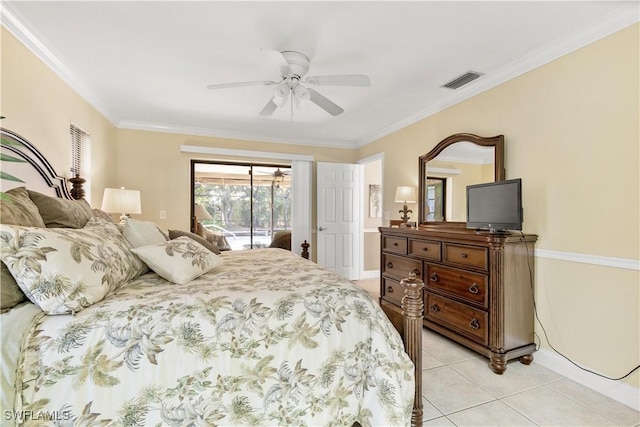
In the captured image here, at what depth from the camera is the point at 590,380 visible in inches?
80.9

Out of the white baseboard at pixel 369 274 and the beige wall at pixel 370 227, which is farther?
the beige wall at pixel 370 227

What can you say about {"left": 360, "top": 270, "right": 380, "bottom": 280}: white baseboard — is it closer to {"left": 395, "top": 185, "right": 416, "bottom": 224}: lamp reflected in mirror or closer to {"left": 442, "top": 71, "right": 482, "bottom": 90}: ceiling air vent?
{"left": 395, "top": 185, "right": 416, "bottom": 224}: lamp reflected in mirror

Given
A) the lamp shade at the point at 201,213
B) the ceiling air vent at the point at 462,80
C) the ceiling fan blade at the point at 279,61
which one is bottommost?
the lamp shade at the point at 201,213

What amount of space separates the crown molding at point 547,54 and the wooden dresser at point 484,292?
139cm

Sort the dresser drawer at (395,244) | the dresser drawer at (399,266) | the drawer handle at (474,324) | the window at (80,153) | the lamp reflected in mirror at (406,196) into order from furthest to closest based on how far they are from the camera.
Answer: the lamp reflected in mirror at (406,196), the dresser drawer at (395,244), the dresser drawer at (399,266), the window at (80,153), the drawer handle at (474,324)

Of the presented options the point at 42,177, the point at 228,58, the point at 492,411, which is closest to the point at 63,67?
the point at 42,177

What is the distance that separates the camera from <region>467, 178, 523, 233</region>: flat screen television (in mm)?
2275

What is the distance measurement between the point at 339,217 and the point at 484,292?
10.0 feet

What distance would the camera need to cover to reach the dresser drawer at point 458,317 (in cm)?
236

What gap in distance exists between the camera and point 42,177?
2215 millimetres

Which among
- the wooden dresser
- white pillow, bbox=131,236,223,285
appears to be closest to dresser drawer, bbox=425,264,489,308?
the wooden dresser

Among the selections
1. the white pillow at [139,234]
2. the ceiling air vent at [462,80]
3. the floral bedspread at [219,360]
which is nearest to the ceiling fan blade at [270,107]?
the white pillow at [139,234]

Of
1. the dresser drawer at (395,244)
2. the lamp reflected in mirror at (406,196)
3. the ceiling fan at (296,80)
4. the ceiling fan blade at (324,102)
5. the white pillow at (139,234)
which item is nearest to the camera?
the white pillow at (139,234)

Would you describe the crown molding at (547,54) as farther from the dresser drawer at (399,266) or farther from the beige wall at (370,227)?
the beige wall at (370,227)
